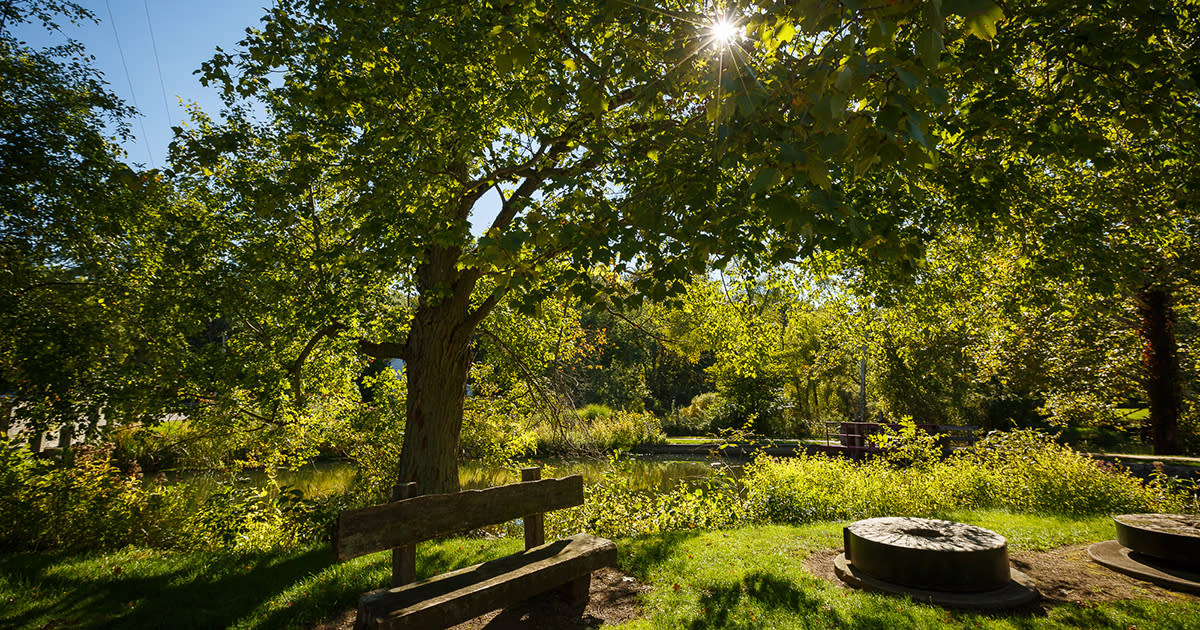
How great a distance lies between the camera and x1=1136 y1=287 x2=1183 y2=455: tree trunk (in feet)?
41.2

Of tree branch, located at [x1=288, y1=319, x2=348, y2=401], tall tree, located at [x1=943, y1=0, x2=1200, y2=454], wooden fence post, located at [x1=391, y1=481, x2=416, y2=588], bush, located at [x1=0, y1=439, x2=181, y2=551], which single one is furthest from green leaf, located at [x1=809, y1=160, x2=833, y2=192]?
bush, located at [x1=0, y1=439, x2=181, y2=551]

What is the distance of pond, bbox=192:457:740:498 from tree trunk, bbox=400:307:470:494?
3396mm

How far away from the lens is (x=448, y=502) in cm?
409

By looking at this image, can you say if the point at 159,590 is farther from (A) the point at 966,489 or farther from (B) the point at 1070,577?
(A) the point at 966,489

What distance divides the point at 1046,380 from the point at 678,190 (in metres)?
17.9

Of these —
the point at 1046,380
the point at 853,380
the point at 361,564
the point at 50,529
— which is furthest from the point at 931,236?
the point at 853,380

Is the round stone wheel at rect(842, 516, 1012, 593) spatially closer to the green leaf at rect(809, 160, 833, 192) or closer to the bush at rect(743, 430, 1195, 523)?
the bush at rect(743, 430, 1195, 523)

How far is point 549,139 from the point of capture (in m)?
5.52

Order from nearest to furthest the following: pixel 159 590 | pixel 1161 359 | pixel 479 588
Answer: pixel 479 588, pixel 159 590, pixel 1161 359

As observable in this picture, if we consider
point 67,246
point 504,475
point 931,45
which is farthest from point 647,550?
point 67,246

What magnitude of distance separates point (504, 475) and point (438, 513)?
10.4m

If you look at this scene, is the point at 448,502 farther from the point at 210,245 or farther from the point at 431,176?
the point at 210,245

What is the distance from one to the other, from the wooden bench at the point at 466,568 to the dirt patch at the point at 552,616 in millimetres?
151

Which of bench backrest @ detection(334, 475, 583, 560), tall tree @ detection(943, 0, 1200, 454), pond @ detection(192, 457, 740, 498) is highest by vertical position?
tall tree @ detection(943, 0, 1200, 454)
